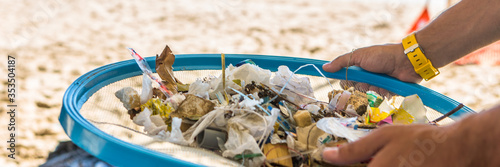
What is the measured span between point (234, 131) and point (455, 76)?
222 centimetres

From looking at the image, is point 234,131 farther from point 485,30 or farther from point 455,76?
point 455,76

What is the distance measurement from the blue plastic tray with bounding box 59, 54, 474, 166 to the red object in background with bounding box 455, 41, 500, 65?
6.11 feet

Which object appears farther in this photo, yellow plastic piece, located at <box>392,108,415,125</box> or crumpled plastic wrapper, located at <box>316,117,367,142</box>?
yellow plastic piece, located at <box>392,108,415,125</box>

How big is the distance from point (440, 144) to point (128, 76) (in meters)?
0.83

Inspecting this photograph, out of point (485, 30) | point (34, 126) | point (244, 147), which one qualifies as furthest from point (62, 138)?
point (485, 30)

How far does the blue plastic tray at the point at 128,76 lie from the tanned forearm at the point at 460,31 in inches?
4.4

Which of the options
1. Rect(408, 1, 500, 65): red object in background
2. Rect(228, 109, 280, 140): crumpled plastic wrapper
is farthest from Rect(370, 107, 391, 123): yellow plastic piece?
Rect(408, 1, 500, 65): red object in background

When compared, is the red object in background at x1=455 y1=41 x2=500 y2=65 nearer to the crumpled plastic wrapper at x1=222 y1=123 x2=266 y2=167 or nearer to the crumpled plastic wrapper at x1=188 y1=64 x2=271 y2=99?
the crumpled plastic wrapper at x1=188 y1=64 x2=271 y2=99

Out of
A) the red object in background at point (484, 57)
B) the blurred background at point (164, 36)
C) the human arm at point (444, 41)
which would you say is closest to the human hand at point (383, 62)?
the human arm at point (444, 41)

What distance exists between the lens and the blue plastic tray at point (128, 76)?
77 cm

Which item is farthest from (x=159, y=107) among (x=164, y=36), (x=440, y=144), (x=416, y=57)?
(x=164, y=36)

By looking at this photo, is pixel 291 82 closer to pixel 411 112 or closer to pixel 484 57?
pixel 411 112

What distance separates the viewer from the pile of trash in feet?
2.91

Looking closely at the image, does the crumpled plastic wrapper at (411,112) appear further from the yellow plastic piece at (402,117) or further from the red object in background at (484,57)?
the red object in background at (484,57)
